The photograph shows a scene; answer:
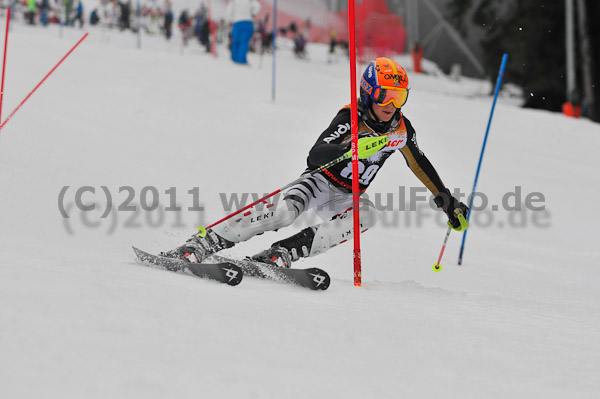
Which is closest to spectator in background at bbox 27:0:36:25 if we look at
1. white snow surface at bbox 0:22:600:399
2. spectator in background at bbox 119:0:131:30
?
spectator in background at bbox 119:0:131:30

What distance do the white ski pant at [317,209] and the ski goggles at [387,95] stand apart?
0.69m

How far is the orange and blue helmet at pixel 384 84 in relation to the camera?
4.00 metres

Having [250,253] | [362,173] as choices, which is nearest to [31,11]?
[250,253]

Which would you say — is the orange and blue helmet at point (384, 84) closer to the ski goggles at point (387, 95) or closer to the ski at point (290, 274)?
the ski goggles at point (387, 95)

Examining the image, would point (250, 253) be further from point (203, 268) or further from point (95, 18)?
point (95, 18)

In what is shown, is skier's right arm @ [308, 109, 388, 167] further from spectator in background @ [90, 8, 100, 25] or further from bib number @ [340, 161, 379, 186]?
spectator in background @ [90, 8, 100, 25]

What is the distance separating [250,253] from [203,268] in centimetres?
221

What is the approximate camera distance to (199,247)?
3.85 metres

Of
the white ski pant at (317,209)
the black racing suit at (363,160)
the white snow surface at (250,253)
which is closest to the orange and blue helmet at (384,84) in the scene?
the black racing suit at (363,160)

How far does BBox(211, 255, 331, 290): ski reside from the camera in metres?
3.43

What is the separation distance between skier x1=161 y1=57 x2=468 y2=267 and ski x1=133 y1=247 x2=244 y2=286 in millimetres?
199

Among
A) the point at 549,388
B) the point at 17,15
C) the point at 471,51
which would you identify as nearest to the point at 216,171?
the point at 549,388

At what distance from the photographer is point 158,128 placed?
353 inches

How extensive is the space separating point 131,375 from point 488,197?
737 centimetres
